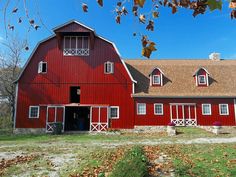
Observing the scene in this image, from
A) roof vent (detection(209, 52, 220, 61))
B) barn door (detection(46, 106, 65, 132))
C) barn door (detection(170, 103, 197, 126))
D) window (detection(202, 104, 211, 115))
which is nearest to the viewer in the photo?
barn door (detection(46, 106, 65, 132))

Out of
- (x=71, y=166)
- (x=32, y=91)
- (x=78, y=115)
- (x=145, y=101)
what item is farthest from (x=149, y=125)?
(x=71, y=166)

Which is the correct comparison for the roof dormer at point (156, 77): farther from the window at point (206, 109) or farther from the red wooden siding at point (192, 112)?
A: the window at point (206, 109)

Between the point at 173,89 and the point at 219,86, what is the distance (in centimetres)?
511

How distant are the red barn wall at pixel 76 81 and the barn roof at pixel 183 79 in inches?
84.7

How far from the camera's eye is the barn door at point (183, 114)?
24062mm

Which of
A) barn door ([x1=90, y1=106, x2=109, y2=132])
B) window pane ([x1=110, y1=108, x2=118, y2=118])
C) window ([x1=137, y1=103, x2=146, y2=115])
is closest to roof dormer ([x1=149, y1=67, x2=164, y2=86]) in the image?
window ([x1=137, y1=103, x2=146, y2=115])

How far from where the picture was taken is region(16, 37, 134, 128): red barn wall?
2370 cm

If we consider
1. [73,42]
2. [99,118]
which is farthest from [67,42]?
[99,118]

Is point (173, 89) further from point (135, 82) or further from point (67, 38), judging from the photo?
point (67, 38)

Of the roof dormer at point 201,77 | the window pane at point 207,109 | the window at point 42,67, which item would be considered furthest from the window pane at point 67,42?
the window pane at point 207,109

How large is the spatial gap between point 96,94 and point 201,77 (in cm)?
1171

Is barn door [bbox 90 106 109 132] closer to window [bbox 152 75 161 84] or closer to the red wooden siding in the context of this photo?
the red wooden siding

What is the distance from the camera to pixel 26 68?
24.0 m

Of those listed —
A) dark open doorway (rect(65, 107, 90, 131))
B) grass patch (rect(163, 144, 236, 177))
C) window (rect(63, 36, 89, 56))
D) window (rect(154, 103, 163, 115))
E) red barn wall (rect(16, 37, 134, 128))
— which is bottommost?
grass patch (rect(163, 144, 236, 177))
